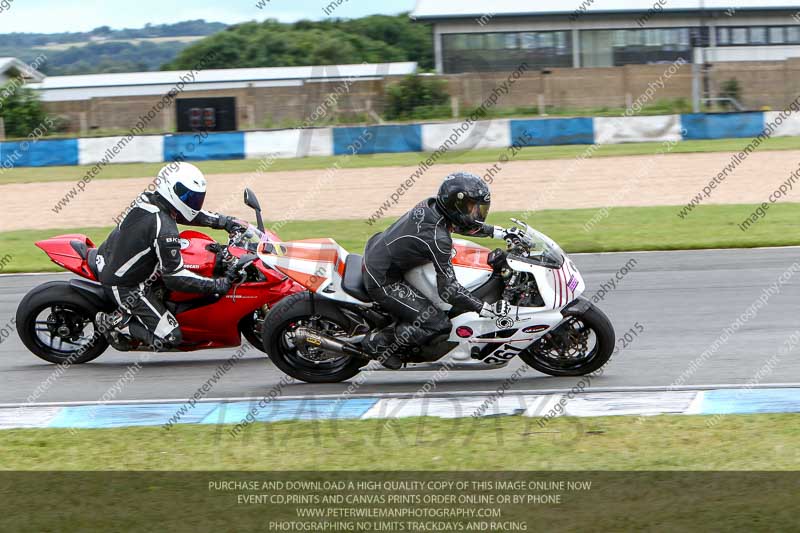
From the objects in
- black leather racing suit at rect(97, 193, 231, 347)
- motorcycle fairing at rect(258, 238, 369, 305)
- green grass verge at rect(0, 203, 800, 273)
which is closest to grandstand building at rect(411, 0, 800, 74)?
green grass verge at rect(0, 203, 800, 273)

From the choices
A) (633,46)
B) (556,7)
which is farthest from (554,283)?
(633,46)

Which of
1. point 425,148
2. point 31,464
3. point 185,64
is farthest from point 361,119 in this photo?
point 185,64

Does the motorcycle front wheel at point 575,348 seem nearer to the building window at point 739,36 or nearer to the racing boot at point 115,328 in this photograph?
the racing boot at point 115,328

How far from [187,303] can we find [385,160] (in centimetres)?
1979

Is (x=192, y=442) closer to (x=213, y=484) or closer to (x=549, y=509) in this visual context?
(x=213, y=484)

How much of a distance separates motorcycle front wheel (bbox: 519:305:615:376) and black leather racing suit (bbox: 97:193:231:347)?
267cm

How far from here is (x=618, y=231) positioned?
15.4 meters

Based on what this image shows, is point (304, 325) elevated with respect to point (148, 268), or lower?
lower

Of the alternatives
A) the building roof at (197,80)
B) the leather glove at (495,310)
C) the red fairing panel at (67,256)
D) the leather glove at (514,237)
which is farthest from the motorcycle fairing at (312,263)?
the building roof at (197,80)

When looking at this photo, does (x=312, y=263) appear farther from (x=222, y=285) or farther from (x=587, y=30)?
(x=587, y=30)

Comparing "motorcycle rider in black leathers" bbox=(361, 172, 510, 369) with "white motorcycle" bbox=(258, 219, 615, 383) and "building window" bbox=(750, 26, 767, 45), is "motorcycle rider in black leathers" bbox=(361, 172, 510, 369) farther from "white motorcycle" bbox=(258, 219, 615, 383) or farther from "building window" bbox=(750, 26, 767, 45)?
"building window" bbox=(750, 26, 767, 45)

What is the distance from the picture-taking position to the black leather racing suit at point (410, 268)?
7.48 m

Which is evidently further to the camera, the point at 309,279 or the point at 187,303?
the point at 187,303

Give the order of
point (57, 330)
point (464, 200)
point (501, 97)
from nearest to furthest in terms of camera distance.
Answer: point (464, 200) < point (57, 330) < point (501, 97)
